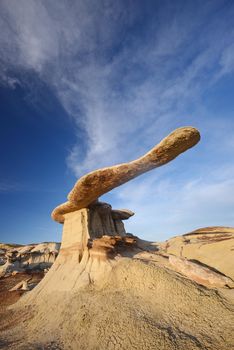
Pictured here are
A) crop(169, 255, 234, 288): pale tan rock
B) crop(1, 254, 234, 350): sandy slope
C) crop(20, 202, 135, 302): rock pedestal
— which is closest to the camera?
crop(1, 254, 234, 350): sandy slope

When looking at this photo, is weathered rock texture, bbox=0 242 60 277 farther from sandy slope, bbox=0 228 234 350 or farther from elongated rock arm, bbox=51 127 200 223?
elongated rock arm, bbox=51 127 200 223

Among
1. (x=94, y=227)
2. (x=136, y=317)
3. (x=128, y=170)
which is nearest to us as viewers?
(x=136, y=317)

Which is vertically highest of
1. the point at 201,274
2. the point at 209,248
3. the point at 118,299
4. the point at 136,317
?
the point at 209,248

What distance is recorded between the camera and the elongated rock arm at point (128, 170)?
16.3 feet

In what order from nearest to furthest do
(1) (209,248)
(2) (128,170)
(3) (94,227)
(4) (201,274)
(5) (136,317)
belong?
(5) (136,317) < (4) (201,274) < (2) (128,170) < (1) (209,248) < (3) (94,227)

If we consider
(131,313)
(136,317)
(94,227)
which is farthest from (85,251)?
(136,317)

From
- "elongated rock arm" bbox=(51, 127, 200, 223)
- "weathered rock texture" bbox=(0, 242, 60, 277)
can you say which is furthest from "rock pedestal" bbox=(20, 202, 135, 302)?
"weathered rock texture" bbox=(0, 242, 60, 277)

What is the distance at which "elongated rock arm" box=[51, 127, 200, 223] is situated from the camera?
495 cm

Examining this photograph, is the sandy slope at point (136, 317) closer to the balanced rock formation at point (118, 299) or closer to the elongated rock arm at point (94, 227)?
the balanced rock formation at point (118, 299)

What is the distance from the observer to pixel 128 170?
6191mm

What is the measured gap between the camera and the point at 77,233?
8.62 m

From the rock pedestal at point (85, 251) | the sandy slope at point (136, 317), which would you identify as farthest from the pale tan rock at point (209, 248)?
the rock pedestal at point (85, 251)

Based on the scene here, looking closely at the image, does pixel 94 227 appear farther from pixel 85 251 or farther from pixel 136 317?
pixel 136 317

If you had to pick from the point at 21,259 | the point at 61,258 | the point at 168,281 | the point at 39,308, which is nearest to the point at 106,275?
the point at 168,281
